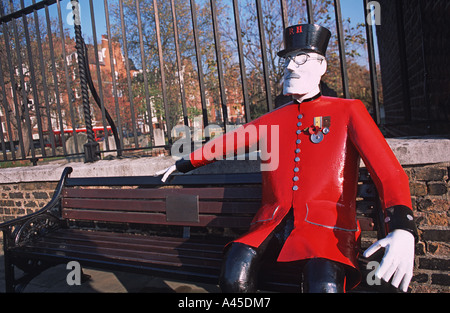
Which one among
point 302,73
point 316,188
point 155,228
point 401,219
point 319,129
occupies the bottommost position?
point 155,228

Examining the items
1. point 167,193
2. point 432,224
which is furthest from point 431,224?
point 167,193

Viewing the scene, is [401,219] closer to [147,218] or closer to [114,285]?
[147,218]

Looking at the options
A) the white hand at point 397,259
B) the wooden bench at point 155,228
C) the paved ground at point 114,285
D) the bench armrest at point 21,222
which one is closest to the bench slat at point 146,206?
the wooden bench at point 155,228

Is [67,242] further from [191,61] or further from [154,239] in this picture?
[191,61]

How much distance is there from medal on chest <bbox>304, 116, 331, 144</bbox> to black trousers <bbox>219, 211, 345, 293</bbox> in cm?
42

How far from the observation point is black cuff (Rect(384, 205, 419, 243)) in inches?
63.0

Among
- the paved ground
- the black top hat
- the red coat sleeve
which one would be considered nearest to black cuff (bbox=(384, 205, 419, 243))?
the red coat sleeve

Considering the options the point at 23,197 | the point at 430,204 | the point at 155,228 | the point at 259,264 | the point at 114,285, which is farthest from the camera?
the point at 23,197

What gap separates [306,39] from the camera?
195 cm

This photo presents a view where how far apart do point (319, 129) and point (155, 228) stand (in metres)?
2.03

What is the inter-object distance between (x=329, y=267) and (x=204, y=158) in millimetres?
1097

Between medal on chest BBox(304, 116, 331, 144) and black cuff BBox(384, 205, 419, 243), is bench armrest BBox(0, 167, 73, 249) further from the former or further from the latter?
black cuff BBox(384, 205, 419, 243)
